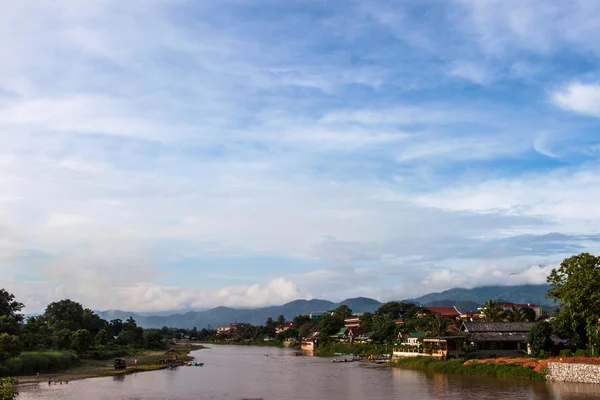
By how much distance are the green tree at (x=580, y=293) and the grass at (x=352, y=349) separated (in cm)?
3802

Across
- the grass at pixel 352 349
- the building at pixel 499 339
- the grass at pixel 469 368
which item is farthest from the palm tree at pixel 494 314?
the grass at pixel 352 349

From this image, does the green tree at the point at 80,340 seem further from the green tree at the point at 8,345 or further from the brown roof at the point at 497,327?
the brown roof at the point at 497,327

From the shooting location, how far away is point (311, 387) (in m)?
46.4

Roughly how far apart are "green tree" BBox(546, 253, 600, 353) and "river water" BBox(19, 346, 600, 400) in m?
6.09

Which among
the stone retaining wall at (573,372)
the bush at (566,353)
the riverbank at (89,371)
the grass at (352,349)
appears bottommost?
the grass at (352,349)

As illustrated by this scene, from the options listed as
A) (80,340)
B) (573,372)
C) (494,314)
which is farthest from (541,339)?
(80,340)

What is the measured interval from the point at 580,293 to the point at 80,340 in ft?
204

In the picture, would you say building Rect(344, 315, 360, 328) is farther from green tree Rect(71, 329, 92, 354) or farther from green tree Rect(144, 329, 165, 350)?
green tree Rect(71, 329, 92, 354)

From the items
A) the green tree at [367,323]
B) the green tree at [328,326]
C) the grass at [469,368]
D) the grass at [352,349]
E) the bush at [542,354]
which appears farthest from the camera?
the green tree at [328,326]

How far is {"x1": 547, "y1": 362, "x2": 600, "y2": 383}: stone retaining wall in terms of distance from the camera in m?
40.6

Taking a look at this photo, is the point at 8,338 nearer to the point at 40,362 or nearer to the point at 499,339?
the point at 40,362

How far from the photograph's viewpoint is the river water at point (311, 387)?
130 ft

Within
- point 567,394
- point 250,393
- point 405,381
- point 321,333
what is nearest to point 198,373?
point 250,393

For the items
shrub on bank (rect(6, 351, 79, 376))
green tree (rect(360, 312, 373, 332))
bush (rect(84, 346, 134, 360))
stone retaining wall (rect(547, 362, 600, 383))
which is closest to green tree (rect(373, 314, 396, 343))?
green tree (rect(360, 312, 373, 332))
